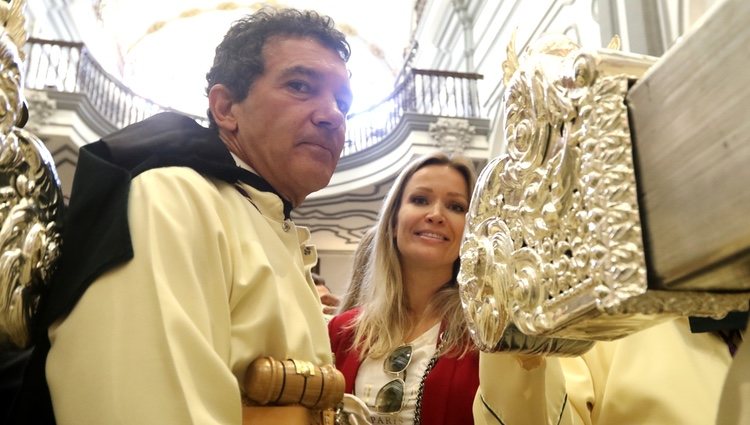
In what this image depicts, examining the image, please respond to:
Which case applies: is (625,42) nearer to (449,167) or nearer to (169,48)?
(449,167)

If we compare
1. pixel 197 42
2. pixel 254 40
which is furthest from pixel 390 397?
pixel 197 42

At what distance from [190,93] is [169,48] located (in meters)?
1.35

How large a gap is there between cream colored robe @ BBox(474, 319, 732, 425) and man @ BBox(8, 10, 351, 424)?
1.35ft

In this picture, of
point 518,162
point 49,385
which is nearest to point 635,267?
point 518,162

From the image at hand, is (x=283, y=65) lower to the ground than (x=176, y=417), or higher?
higher

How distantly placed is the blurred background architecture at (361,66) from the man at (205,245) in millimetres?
3797

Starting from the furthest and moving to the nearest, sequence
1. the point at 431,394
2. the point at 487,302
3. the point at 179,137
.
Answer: the point at 431,394, the point at 179,137, the point at 487,302

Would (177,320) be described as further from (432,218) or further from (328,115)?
(432,218)

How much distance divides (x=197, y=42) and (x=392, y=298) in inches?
581

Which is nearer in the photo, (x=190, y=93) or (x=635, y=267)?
(x=635, y=267)

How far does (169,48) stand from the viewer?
15320 mm

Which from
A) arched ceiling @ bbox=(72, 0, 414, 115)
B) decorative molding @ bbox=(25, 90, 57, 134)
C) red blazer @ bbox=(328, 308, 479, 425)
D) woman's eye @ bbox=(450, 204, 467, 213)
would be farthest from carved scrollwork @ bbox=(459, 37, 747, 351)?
arched ceiling @ bbox=(72, 0, 414, 115)

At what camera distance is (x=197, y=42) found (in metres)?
15.4

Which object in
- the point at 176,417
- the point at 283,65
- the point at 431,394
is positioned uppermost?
the point at 283,65
